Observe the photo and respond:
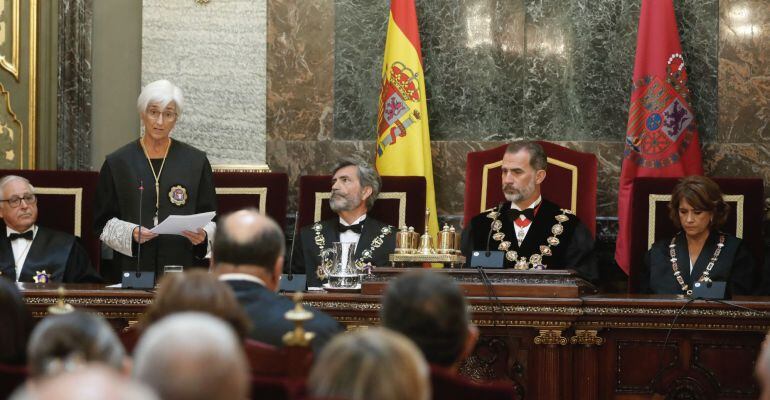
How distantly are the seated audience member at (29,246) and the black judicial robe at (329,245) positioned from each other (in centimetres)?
110

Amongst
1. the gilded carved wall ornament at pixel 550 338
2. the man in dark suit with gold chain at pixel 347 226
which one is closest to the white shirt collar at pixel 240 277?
the gilded carved wall ornament at pixel 550 338

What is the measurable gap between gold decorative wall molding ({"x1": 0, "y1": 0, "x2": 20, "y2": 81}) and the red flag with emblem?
3.91 m

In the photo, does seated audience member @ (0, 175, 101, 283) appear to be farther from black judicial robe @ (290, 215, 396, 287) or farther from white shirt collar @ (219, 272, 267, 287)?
white shirt collar @ (219, 272, 267, 287)

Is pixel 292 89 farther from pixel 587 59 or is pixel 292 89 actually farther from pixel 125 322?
pixel 125 322

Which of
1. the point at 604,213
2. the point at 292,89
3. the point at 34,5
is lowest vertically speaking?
the point at 604,213

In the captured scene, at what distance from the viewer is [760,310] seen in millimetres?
5094

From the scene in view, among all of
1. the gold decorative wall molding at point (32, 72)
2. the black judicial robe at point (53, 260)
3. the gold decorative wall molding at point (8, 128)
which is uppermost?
the gold decorative wall molding at point (32, 72)

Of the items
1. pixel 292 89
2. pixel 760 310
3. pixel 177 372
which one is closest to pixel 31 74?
pixel 292 89

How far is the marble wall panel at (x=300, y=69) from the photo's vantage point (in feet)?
25.4

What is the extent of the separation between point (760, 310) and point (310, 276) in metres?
2.40

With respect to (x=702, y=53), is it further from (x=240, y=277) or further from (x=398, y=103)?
(x=240, y=277)

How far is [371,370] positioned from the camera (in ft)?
7.10

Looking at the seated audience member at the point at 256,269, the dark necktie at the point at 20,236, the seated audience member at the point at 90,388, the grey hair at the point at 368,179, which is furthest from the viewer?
the grey hair at the point at 368,179

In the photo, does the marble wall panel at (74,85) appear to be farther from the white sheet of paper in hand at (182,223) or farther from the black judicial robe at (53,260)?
the white sheet of paper in hand at (182,223)
